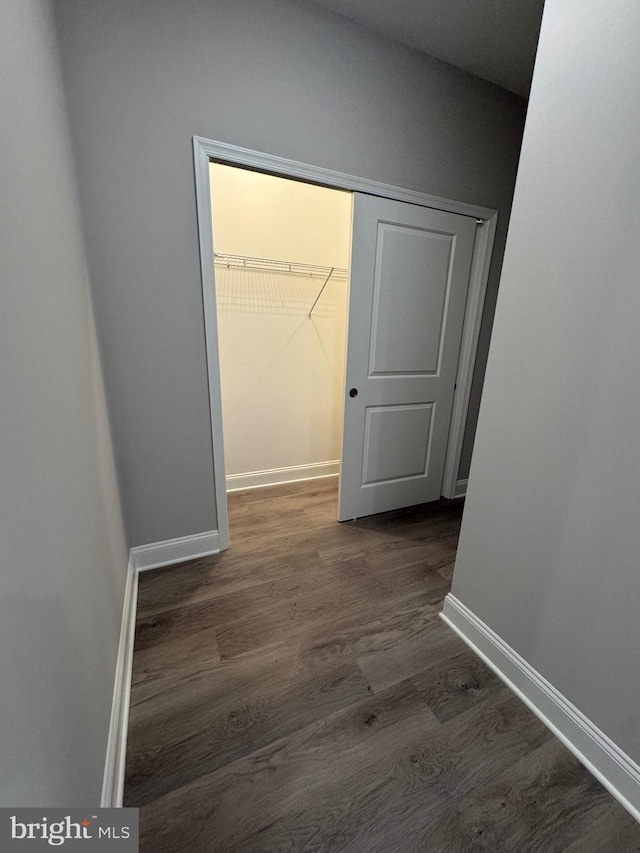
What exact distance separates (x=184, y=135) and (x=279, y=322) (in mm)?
1203

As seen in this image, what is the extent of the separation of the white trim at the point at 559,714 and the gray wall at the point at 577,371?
0.04m

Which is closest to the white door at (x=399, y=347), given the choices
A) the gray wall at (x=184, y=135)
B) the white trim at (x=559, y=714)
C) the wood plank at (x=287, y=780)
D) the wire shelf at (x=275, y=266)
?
the gray wall at (x=184, y=135)

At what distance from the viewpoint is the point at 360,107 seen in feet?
5.26

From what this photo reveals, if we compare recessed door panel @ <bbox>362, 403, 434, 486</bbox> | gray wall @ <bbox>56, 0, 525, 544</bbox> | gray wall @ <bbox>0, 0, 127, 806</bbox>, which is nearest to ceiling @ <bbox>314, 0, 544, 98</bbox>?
gray wall @ <bbox>56, 0, 525, 544</bbox>

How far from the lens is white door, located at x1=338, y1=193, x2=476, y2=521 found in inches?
72.3

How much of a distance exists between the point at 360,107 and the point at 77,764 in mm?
2552

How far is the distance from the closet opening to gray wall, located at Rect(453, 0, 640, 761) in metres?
1.18

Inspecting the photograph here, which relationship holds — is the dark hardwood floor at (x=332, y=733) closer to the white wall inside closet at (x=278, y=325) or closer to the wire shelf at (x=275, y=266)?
the white wall inside closet at (x=278, y=325)

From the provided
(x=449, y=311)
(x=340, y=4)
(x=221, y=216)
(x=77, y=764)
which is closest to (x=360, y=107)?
(x=340, y=4)

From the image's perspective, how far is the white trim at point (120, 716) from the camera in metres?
0.87

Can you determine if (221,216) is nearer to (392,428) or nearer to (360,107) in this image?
(360,107)

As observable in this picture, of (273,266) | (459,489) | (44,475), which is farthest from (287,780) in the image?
(273,266)

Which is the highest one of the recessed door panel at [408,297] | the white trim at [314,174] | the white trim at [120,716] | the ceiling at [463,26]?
the ceiling at [463,26]

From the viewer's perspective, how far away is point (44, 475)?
2.13 ft
